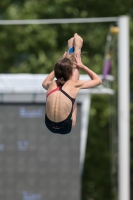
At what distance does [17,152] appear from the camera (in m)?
10.2

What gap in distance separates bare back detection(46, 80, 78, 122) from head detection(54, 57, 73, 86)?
0.05 meters

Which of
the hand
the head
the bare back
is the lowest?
the bare back

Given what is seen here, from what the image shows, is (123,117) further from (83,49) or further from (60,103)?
(83,49)

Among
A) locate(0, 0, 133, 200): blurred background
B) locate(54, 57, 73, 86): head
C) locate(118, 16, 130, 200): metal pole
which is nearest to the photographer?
locate(54, 57, 73, 86): head

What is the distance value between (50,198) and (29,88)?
4.98 feet

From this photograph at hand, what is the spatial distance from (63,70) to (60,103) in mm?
292

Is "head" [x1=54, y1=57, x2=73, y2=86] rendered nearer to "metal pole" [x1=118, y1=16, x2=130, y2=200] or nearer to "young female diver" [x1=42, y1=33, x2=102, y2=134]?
"young female diver" [x1=42, y1=33, x2=102, y2=134]

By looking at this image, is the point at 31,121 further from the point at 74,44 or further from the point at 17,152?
the point at 74,44

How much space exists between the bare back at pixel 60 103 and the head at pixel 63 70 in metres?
0.05

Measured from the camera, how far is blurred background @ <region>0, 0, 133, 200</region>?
18266mm

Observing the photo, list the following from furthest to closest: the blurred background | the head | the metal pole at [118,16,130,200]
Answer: the blurred background < the metal pole at [118,16,130,200] < the head

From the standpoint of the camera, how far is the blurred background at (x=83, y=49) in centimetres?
1827

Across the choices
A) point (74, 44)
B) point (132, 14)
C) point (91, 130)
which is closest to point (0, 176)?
point (74, 44)

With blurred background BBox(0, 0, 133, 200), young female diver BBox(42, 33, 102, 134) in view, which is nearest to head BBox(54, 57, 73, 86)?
young female diver BBox(42, 33, 102, 134)
